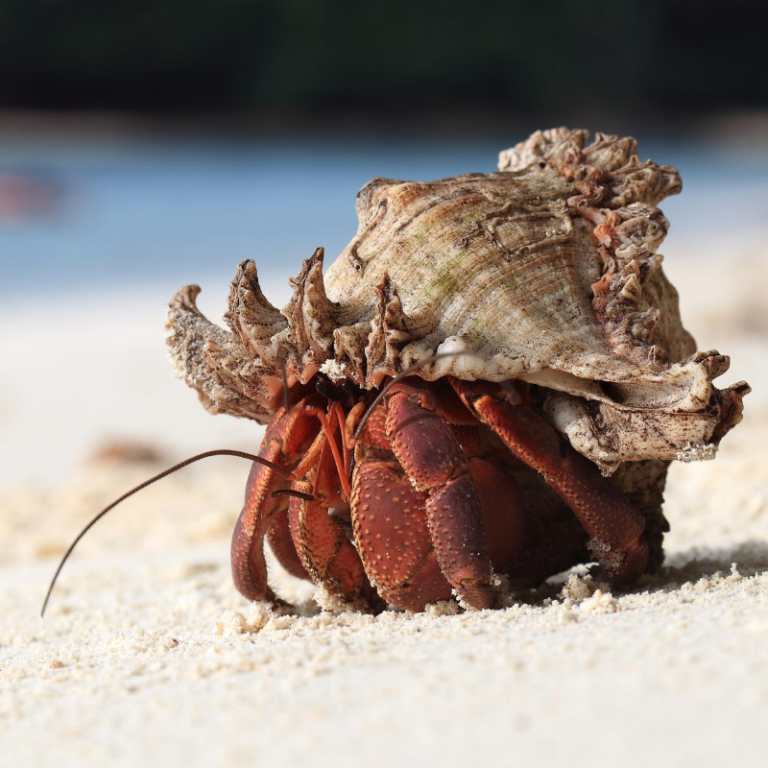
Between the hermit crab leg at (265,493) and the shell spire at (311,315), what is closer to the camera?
the shell spire at (311,315)

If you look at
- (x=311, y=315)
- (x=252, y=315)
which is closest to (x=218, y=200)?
(x=252, y=315)

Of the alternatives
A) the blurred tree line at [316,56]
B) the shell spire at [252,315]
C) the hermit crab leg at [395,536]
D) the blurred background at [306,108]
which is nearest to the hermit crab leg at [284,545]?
the hermit crab leg at [395,536]

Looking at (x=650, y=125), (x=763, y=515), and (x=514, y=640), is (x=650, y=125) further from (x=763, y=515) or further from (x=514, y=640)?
(x=514, y=640)

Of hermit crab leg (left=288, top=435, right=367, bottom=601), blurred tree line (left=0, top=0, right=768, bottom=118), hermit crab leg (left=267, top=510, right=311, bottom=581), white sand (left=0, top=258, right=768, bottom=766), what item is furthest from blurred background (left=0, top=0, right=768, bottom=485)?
hermit crab leg (left=288, top=435, right=367, bottom=601)

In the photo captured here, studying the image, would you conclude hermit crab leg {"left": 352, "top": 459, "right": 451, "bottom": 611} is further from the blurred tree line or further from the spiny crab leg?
the blurred tree line

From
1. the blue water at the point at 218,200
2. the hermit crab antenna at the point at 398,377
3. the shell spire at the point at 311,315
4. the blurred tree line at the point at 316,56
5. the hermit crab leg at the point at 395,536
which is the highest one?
the blurred tree line at the point at 316,56

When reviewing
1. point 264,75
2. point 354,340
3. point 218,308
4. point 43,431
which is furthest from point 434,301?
point 264,75

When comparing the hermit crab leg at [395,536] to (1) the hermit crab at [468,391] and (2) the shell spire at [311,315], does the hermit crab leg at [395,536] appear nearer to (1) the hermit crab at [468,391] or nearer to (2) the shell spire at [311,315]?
(1) the hermit crab at [468,391]
